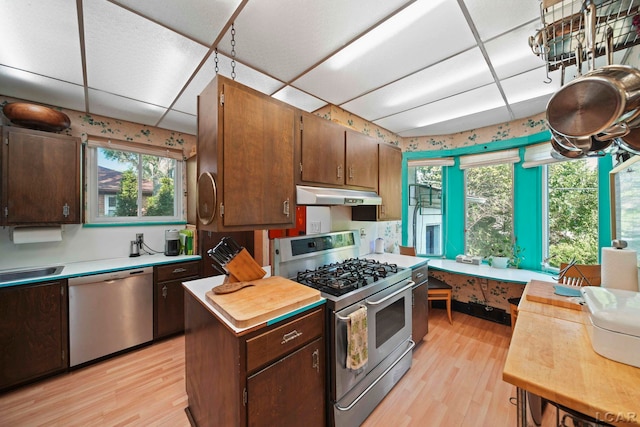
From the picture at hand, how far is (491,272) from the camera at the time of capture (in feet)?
9.30

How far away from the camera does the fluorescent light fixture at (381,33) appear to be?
1293 mm

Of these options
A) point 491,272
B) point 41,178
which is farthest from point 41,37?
point 491,272

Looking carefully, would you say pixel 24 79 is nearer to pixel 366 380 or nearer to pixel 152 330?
pixel 152 330

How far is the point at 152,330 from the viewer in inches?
99.1

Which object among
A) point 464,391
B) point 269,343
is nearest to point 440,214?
point 464,391

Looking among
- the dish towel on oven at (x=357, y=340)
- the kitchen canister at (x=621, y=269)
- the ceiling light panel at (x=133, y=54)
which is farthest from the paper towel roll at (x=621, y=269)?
the ceiling light panel at (x=133, y=54)

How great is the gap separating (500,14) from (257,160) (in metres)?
1.68

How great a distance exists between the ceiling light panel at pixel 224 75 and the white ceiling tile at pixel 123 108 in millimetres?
406

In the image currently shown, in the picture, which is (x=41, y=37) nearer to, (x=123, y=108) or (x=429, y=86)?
(x=123, y=108)

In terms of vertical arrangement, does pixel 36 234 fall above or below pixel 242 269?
above

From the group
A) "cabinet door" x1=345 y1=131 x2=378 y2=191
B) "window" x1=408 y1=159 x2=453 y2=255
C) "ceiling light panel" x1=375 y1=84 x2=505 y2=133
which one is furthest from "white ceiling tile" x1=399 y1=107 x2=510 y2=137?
"cabinet door" x1=345 y1=131 x2=378 y2=191

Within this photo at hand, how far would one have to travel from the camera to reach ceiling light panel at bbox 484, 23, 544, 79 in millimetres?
1494

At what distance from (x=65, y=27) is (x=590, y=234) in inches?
188

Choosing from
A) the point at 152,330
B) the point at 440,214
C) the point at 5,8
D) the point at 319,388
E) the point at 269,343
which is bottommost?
the point at 152,330
